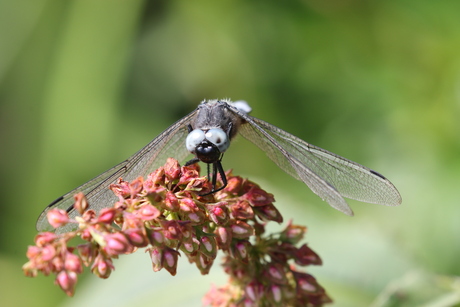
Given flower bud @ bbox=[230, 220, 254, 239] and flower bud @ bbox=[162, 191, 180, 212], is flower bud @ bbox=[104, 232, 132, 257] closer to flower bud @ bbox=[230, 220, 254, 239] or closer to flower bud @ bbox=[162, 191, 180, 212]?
flower bud @ bbox=[162, 191, 180, 212]

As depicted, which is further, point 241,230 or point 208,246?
point 241,230

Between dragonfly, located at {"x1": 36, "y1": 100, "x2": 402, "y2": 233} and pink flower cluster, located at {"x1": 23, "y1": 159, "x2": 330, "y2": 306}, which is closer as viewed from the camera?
pink flower cluster, located at {"x1": 23, "y1": 159, "x2": 330, "y2": 306}

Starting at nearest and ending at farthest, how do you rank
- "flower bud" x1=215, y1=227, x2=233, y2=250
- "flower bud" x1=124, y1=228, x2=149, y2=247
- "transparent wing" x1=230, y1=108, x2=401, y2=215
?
"flower bud" x1=124, y1=228, x2=149, y2=247
"flower bud" x1=215, y1=227, x2=233, y2=250
"transparent wing" x1=230, y1=108, x2=401, y2=215

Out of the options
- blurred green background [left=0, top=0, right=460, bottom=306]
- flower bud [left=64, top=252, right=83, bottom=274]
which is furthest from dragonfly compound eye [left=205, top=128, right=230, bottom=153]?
blurred green background [left=0, top=0, right=460, bottom=306]

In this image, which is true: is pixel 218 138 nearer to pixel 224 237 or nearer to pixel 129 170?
pixel 129 170

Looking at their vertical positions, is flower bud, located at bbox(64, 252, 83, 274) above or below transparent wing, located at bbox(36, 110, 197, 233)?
below

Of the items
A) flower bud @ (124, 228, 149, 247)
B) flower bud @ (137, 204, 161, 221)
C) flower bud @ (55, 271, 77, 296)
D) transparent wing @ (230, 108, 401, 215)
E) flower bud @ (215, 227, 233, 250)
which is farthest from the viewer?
transparent wing @ (230, 108, 401, 215)

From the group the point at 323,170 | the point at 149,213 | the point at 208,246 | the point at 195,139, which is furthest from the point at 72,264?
the point at 323,170

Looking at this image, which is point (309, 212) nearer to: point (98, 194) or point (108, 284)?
point (108, 284)
